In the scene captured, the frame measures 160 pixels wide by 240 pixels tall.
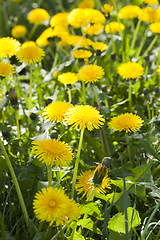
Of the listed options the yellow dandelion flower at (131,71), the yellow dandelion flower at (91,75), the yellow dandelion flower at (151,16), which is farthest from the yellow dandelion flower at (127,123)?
the yellow dandelion flower at (151,16)

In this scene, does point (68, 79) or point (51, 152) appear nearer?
point (51, 152)

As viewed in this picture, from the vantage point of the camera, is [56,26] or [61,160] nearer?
[61,160]

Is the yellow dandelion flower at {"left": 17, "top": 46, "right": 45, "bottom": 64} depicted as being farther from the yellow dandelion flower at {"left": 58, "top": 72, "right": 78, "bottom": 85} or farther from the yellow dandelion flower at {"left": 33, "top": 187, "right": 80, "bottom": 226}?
the yellow dandelion flower at {"left": 33, "top": 187, "right": 80, "bottom": 226}

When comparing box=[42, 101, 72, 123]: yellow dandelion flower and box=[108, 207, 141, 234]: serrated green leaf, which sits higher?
box=[42, 101, 72, 123]: yellow dandelion flower

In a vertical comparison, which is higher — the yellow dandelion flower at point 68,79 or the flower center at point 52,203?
the yellow dandelion flower at point 68,79

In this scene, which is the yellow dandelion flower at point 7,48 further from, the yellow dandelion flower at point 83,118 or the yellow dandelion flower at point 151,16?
the yellow dandelion flower at point 151,16

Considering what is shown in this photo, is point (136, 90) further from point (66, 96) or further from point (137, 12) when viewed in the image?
point (137, 12)

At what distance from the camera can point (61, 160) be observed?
3.15 ft

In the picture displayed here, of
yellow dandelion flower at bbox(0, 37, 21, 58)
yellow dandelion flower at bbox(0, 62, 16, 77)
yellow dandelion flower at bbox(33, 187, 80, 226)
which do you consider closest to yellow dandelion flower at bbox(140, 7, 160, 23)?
yellow dandelion flower at bbox(0, 37, 21, 58)

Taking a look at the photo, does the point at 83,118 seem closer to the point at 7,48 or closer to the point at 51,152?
the point at 51,152

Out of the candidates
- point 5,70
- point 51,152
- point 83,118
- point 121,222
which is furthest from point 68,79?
point 121,222

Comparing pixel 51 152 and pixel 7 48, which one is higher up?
pixel 7 48

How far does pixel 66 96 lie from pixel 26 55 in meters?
0.44


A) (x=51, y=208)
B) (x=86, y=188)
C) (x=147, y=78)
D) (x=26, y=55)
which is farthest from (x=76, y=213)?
A: (x=147, y=78)
